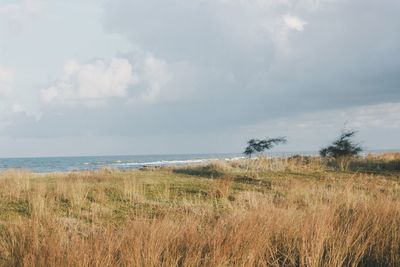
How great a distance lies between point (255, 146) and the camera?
118 feet

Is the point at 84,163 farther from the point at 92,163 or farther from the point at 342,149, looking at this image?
the point at 342,149

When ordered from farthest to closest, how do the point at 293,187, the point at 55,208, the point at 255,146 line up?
the point at 255,146
the point at 293,187
the point at 55,208

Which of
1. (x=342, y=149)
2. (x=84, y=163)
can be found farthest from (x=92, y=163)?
(x=342, y=149)

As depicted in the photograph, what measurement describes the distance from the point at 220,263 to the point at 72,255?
4.80 feet

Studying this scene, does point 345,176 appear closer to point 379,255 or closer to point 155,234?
point 379,255

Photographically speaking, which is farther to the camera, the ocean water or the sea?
the ocean water

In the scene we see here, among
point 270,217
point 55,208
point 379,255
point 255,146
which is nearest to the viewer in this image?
point 379,255

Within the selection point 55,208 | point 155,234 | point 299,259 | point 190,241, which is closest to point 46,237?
point 155,234

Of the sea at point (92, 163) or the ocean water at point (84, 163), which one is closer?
the sea at point (92, 163)

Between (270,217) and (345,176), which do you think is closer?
(270,217)

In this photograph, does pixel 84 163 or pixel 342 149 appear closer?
pixel 342 149

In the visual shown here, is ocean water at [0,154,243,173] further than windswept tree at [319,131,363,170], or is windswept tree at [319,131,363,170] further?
ocean water at [0,154,243,173]

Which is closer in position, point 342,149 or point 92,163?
point 342,149

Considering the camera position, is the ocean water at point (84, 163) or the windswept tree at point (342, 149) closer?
the windswept tree at point (342, 149)
